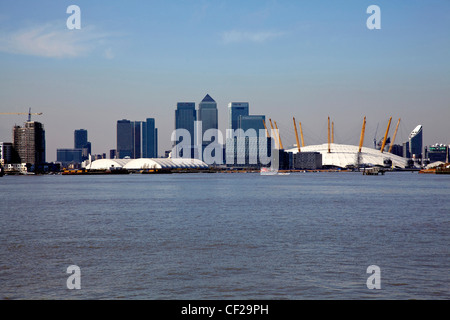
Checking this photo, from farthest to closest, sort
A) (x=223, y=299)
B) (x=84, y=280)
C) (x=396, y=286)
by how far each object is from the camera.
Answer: (x=84, y=280) < (x=396, y=286) < (x=223, y=299)

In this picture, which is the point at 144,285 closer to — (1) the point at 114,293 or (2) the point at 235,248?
(1) the point at 114,293

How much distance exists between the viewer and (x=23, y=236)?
3525 centimetres

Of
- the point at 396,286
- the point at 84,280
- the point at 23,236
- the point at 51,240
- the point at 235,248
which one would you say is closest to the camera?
the point at 396,286

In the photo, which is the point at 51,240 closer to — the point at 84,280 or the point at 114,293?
the point at 84,280

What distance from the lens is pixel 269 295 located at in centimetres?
1872

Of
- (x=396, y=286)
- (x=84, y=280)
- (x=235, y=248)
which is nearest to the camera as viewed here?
(x=396, y=286)
